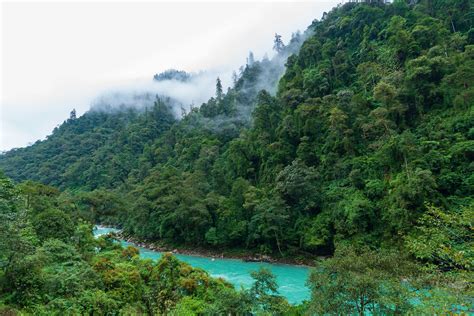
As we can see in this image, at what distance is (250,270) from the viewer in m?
23.8

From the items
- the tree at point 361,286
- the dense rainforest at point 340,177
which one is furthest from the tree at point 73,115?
the tree at point 361,286

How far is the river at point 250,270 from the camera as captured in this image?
18938 mm

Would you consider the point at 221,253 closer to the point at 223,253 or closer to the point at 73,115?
the point at 223,253

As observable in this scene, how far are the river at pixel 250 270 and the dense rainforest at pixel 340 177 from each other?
203 centimetres

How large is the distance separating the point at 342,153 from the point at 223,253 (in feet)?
50.4

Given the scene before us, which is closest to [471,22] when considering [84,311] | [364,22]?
[364,22]

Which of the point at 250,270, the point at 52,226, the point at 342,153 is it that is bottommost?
the point at 250,270

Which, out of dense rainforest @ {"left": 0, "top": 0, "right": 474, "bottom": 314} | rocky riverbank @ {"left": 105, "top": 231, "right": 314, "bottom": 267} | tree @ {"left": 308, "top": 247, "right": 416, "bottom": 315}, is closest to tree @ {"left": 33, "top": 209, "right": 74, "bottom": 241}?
dense rainforest @ {"left": 0, "top": 0, "right": 474, "bottom": 314}

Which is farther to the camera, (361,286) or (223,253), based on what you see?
(223,253)

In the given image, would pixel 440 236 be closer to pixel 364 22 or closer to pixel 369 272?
pixel 369 272

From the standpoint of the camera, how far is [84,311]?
9648 millimetres

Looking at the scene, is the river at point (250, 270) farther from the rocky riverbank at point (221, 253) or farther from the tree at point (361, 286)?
the tree at point (361, 286)

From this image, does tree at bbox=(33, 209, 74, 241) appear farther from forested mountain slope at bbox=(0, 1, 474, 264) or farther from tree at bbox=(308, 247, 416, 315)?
forested mountain slope at bbox=(0, 1, 474, 264)

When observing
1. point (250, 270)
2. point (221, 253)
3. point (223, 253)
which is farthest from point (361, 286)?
point (221, 253)
